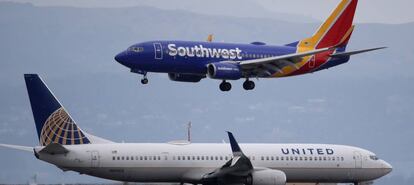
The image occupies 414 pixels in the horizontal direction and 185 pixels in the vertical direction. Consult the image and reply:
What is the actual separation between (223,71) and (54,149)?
1425 cm

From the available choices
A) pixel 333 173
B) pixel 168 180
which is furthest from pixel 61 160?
pixel 333 173

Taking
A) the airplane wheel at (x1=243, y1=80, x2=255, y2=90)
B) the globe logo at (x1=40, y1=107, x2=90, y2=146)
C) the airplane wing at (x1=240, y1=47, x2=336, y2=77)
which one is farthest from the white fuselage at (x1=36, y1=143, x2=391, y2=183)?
the airplane wing at (x1=240, y1=47, x2=336, y2=77)

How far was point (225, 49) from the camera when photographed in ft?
330

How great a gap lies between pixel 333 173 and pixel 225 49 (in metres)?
14.1

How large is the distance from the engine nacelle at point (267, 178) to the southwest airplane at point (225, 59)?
22.8ft

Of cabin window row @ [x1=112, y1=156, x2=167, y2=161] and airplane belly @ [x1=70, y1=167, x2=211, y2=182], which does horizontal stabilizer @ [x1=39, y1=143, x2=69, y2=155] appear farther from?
cabin window row @ [x1=112, y1=156, x2=167, y2=161]

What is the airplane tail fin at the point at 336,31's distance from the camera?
109812 millimetres

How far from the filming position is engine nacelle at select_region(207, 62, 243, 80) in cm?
9644

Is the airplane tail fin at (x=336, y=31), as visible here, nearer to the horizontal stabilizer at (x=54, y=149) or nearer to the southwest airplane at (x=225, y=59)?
the southwest airplane at (x=225, y=59)

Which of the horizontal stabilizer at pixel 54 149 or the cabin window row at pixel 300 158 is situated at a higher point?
the cabin window row at pixel 300 158

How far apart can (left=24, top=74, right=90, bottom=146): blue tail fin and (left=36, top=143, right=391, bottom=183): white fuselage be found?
3.62 ft

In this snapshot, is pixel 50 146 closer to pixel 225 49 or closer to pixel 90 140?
pixel 90 140

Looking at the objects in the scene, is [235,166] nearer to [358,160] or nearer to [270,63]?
[270,63]

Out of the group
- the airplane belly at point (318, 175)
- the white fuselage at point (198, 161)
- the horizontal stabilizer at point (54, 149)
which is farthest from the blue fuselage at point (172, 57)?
the airplane belly at point (318, 175)
